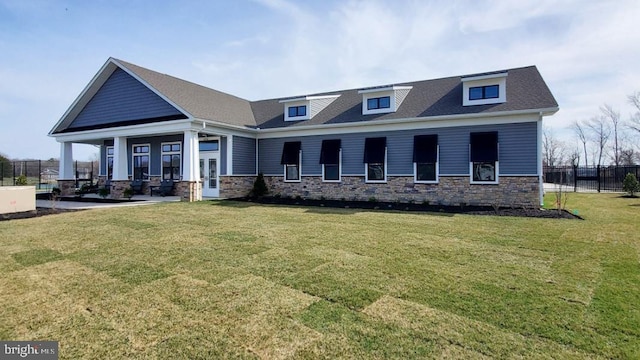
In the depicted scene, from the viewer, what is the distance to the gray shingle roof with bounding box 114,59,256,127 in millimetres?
15594

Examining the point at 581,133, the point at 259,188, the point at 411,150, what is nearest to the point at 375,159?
the point at 411,150

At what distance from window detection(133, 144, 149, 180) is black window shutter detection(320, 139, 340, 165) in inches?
429

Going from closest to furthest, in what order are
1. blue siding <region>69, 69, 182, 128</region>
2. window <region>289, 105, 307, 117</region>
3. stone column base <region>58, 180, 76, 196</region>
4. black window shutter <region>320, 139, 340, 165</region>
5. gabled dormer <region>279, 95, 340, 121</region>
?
black window shutter <region>320, 139, 340, 165</region> < blue siding <region>69, 69, 182, 128</region> < gabled dormer <region>279, 95, 340, 121</region> < window <region>289, 105, 307, 117</region> < stone column base <region>58, 180, 76, 196</region>

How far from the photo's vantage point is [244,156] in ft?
56.9

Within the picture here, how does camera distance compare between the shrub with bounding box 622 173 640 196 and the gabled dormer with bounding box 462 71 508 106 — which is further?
the shrub with bounding box 622 173 640 196

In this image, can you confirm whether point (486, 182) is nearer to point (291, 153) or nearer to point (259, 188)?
point (291, 153)

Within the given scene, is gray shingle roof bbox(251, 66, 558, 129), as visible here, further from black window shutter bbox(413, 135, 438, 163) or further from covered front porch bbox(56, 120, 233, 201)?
covered front porch bbox(56, 120, 233, 201)

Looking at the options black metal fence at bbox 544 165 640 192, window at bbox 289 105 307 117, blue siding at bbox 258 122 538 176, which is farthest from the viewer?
black metal fence at bbox 544 165 640 192

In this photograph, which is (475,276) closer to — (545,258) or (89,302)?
(545,258)

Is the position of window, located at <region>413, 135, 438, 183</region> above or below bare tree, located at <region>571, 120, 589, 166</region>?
below

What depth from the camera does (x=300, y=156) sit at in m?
16.9

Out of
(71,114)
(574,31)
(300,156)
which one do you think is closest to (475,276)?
(574,31)

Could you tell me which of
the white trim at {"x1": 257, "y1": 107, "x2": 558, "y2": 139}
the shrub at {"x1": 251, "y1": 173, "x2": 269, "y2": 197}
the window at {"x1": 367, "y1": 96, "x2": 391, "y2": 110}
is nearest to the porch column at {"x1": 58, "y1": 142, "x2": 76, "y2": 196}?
the shrub at {"x1": 251, "y1": 173, "x2": 269, "y2": 197}

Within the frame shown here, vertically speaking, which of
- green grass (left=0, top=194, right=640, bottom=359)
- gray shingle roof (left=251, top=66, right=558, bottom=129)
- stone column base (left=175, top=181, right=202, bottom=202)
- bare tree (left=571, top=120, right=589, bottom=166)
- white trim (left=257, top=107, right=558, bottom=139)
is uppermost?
bare tree (left=571, top=120, right=589, bottom=166)
